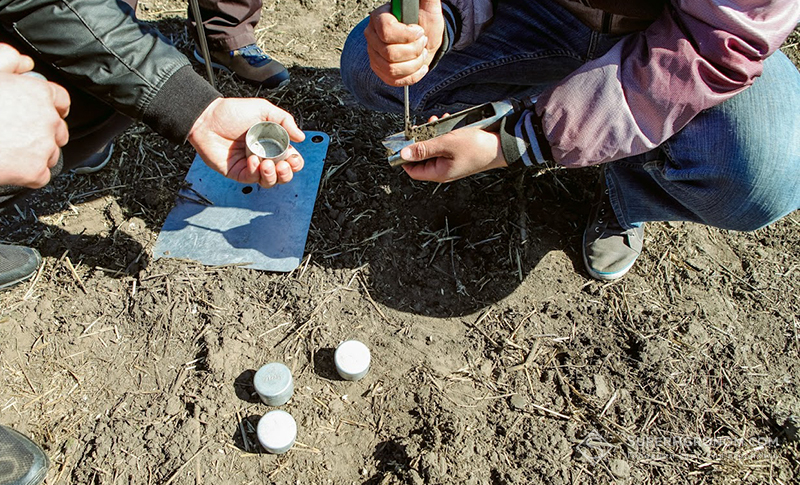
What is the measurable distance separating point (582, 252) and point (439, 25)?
1122 millimetres

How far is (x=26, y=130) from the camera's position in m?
1.56

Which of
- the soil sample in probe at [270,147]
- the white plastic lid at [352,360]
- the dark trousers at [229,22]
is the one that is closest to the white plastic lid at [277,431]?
the white plastic lid at [352,360]

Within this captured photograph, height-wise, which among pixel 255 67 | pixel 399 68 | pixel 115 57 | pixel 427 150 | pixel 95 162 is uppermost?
pixel 399 68

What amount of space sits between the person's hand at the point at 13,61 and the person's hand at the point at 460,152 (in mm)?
1309

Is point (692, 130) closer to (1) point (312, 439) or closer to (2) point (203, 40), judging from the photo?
(1) point (312, 439)

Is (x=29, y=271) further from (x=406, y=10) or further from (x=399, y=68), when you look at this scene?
(x=406, y=10)

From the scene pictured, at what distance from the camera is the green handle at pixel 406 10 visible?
1.69m

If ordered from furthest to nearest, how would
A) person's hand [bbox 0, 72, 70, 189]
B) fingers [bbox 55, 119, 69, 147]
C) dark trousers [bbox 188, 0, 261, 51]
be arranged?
dark trousers [bbox 188, 0, 261, 51], fingers [bbox 55, 119, 69, 147], person's hand [bbox 0, 72, 70, 189]

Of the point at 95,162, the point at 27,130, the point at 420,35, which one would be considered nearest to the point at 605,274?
the point at 420,35

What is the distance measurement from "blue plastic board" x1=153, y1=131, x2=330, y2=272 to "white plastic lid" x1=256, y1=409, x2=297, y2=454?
63cm

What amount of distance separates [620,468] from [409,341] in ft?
2.79

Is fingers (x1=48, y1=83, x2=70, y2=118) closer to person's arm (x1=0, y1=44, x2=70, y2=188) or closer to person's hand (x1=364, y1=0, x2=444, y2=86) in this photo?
person's arm (x1=0, y1=44, x2=70, y2=188)

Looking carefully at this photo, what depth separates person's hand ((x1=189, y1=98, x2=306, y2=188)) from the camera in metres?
2.03

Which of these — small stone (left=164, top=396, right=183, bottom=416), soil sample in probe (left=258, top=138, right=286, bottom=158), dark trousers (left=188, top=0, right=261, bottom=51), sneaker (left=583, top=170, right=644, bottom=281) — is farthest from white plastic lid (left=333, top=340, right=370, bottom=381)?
dark trousers (left=188, top=0, right=261, bottom=51)
